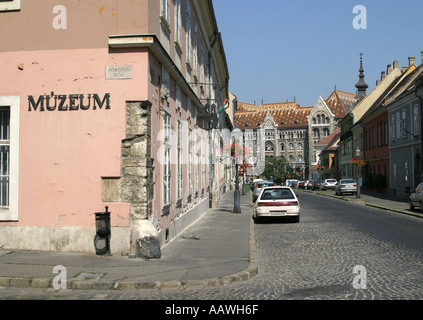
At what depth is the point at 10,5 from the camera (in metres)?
10.4

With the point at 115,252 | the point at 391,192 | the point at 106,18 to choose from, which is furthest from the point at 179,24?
the point at 391,192

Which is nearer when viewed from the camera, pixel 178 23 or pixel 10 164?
pixel 10 164

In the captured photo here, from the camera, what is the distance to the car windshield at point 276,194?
1820 cm

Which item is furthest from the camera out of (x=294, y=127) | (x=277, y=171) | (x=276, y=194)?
(x=294, y=127)

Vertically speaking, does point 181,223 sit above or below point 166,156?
below

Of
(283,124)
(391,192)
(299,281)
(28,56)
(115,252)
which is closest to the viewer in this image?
(299,281)

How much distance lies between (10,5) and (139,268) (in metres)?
6.68

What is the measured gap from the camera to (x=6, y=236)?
10055mm

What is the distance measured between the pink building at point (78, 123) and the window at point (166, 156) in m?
1.13

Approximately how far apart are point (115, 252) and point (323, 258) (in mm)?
4436

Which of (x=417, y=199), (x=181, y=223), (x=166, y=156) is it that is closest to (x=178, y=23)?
(x=166, y=156)

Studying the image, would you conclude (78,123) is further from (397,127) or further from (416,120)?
(397,127)

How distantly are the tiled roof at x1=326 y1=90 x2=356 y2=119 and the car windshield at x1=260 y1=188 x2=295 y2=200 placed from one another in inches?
4684

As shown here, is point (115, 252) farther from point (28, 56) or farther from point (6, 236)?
point (28, 56)
